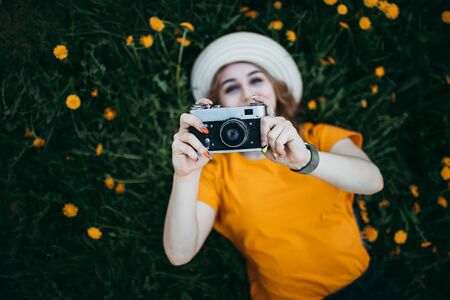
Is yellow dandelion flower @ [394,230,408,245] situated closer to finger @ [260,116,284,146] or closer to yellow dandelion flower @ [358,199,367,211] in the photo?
yellow dandelion flower @ [358,199,367,211]

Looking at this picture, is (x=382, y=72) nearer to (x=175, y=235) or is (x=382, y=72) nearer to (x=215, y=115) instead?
(x=215, y=115)

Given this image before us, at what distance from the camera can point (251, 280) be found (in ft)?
6.96

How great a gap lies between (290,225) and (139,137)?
1050 millimetres

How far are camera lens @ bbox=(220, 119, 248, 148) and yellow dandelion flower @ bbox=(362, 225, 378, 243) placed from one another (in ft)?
4.07

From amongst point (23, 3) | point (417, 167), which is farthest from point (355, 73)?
point (23, 3)

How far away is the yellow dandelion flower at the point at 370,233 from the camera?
2199 millimetres

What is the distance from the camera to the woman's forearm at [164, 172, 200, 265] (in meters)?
1.61

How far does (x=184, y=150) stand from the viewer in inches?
56.9

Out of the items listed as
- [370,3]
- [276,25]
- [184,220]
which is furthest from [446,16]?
[184,220]

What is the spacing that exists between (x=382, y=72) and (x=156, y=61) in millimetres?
1353

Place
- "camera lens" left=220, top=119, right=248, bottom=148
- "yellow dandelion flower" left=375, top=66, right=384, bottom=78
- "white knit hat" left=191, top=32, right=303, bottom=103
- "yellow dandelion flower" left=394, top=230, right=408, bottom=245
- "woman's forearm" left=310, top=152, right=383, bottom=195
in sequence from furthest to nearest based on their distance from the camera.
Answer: "yellow dandelion flower" left=375, top=66, right=384, bottom=78 → "yellow dandelion flower" left=394, top=230, right=408, bottom=245 → "white knit hat" left=191, top=32, right=303, bottom=103 → "woman's forearm" left=310, top=152, right=383, bottom=195 → "camera lens" left=220, top=119, right=248, bottom=148

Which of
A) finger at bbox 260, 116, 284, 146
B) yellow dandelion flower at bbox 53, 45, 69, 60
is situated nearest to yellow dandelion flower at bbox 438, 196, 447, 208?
finger at bbox 260, 116, 284, 146

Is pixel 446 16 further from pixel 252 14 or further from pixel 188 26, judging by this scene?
pixel 188 26

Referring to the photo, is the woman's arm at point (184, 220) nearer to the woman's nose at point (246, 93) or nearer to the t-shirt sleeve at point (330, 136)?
the woman's nose at point (246, 93)
